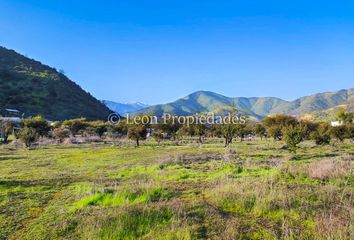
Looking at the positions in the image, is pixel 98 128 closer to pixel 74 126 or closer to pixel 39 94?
pixel 74 126

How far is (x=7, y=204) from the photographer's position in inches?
372

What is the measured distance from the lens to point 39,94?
329 feet

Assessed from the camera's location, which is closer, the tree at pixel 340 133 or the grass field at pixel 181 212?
the grass field at pixel 181 212

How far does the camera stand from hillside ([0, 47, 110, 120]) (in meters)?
94.4

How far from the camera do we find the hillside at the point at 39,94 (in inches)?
3718

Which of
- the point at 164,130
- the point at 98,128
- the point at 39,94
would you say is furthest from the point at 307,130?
the point at 39,94

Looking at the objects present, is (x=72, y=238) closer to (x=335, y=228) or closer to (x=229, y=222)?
(x=229, y=222)

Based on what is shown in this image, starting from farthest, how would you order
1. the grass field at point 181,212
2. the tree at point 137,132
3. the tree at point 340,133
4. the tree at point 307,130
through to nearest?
the tree at point 340,133 < the tree at point 137,132 < the tree at point 307,130 < the grass field at point 181,212

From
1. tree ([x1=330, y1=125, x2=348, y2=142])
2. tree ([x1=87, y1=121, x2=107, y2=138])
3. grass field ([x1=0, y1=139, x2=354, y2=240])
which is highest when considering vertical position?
tree ([x1=87, y1=121, x2=107, y2=138])

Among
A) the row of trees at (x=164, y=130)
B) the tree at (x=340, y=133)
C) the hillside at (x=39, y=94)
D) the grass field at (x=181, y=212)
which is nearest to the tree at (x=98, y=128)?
the row of trees at (x=164, y=130)

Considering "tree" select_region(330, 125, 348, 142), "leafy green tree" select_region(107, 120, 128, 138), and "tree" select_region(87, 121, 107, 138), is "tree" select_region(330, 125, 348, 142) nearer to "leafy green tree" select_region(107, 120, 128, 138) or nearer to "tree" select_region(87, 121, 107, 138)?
"leafy green tree" select_region(107, 120, 128, 138)

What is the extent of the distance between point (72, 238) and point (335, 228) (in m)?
6.01

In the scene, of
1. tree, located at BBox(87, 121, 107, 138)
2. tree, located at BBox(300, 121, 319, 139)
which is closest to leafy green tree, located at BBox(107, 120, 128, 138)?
tree, located at BBox(87, 121, 107, 138)

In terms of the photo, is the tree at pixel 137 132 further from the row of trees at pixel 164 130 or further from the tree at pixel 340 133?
the tree at pixel 340 133
